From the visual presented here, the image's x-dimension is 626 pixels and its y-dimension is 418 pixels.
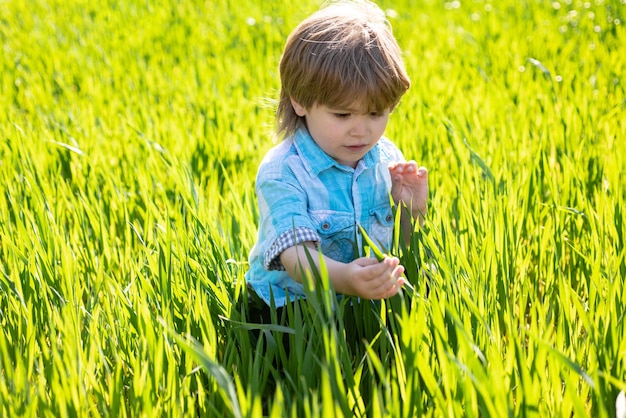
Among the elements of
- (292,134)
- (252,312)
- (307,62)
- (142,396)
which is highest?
(307,62)

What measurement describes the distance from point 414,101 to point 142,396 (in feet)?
7.01

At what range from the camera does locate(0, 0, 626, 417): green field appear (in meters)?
1.24

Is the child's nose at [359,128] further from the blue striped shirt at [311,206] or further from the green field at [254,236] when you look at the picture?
the green field at [254,236]

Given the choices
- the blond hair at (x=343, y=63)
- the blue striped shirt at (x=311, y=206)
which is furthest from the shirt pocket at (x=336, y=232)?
the blond hair at (x=343, y=63)

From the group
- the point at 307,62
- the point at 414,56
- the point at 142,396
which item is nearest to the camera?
the point at 142,396

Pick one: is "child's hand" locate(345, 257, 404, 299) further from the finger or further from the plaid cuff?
the plaid cuff

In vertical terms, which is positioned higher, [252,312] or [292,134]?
[292,134]

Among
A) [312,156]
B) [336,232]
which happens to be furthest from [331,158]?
[336,232]

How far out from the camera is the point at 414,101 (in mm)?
3123

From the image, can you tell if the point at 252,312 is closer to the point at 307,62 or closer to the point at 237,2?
the point at 307,62

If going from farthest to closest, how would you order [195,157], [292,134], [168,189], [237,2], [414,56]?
[237,2] < [414,56] < [195,157] < [168,189] < [292,134]

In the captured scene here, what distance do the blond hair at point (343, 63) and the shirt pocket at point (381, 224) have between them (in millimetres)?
249

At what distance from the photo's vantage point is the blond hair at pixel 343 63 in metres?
1.62

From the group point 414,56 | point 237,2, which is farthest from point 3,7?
point 414,56
